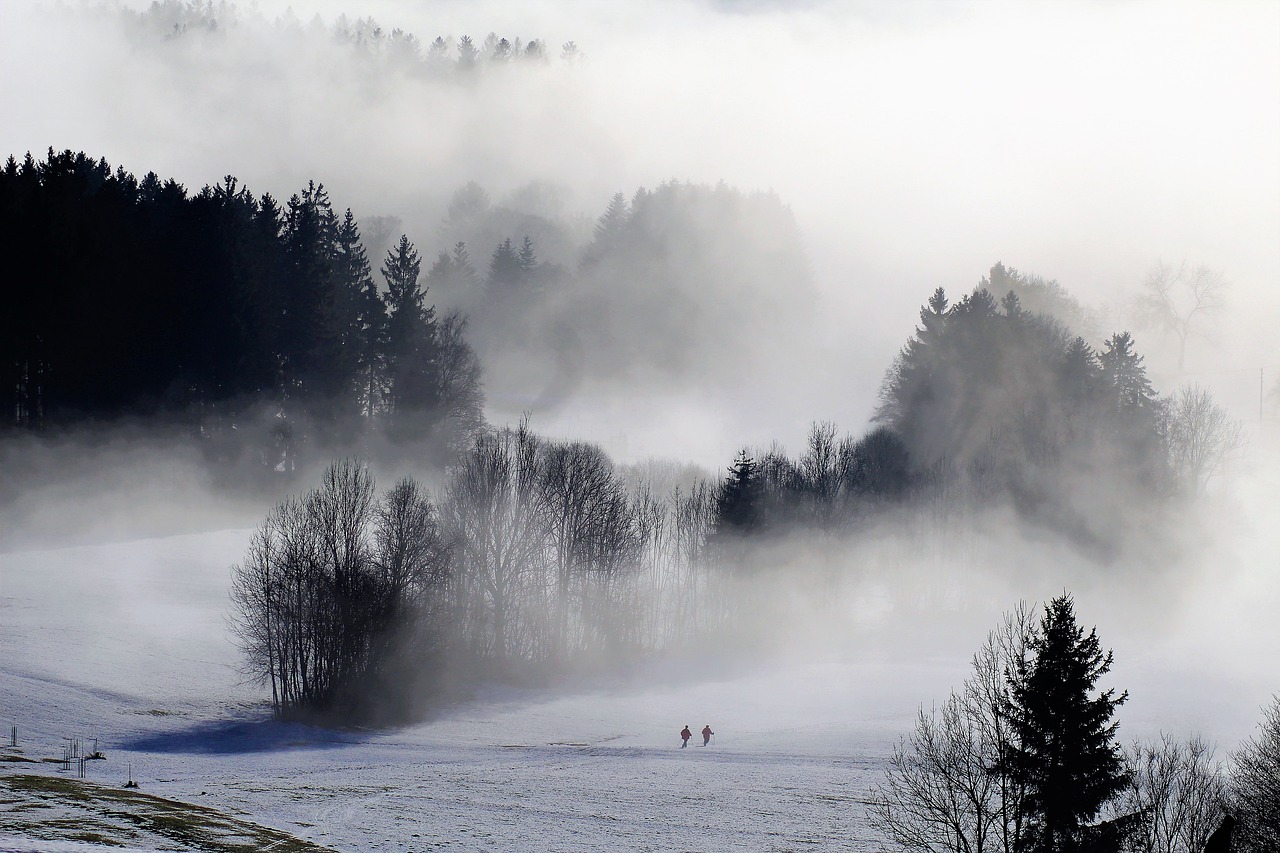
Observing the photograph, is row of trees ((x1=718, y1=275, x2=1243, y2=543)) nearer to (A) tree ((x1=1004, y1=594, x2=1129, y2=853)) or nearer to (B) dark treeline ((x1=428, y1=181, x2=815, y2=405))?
(B) dark treeline ((x1=428, y1=181, x2=815, y2=405))

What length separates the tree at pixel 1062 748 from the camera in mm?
24188

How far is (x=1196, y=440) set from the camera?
89125 mm

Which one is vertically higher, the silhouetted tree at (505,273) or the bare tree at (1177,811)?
the silhouetted tree at (505,273)

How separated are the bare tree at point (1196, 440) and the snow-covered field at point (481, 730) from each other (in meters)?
20.9

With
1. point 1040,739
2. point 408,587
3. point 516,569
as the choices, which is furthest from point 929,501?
point 1040,739

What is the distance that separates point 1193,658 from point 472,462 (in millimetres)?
47622

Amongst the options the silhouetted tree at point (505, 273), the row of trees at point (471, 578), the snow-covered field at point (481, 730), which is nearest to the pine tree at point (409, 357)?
the row of trees at point (471, 578)

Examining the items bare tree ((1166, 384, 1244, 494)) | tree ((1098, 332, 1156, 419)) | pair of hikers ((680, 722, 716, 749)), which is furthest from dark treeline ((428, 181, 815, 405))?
pair of hikers ((680, 722, 716, 749))

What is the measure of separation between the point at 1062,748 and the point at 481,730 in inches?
1246

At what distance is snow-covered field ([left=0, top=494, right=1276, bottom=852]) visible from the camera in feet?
110

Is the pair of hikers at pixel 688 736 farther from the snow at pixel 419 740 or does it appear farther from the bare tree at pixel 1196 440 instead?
the bare tree at pixel 1196 440

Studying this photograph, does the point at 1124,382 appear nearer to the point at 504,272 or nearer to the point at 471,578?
the point at 471,578

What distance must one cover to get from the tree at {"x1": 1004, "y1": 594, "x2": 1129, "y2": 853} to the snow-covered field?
9.22 meters

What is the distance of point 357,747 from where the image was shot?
4519cm
